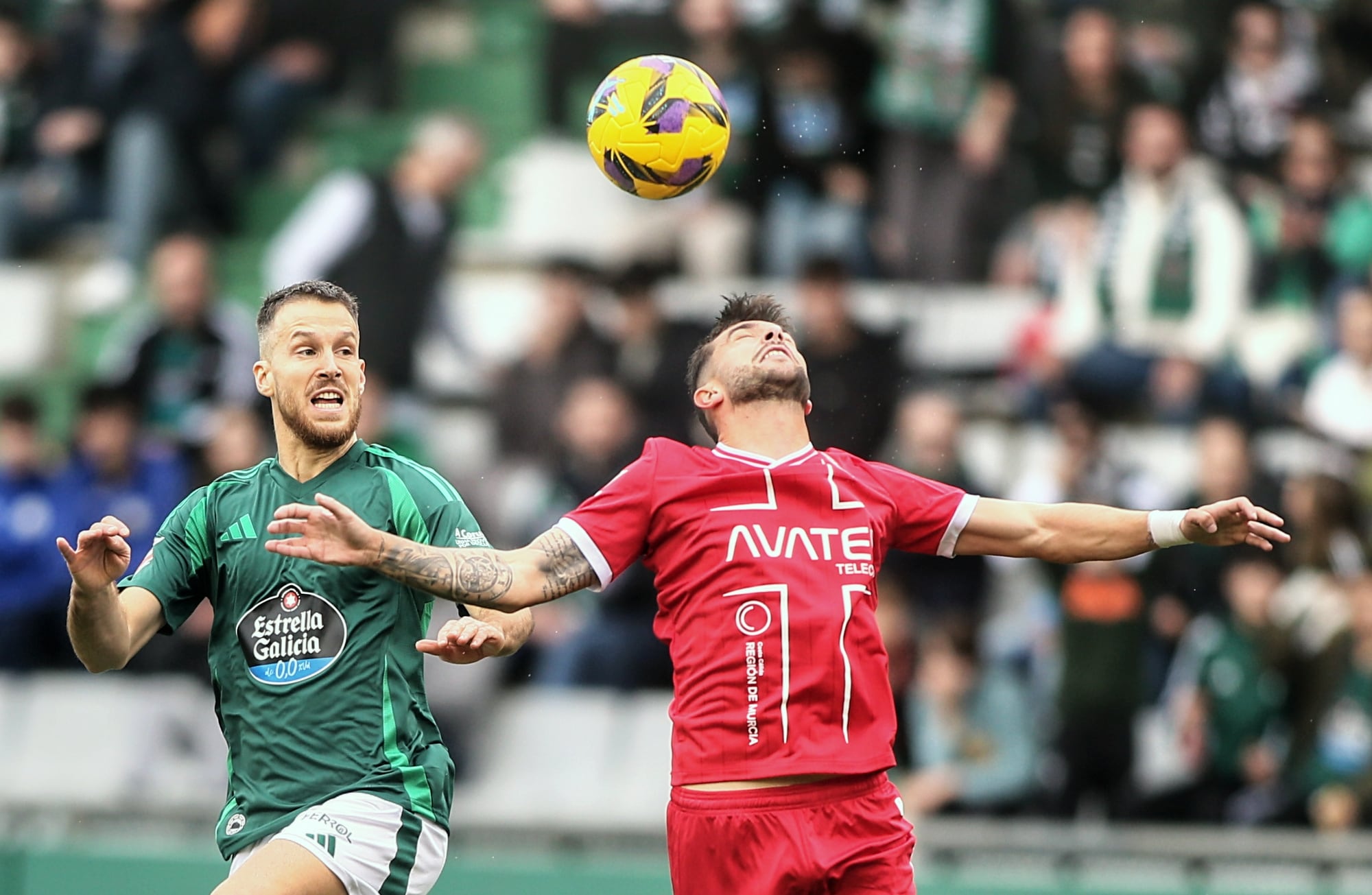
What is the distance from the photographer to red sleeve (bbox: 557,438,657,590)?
5359mm

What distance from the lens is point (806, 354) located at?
1116cm

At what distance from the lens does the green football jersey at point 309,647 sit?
5.16 meters

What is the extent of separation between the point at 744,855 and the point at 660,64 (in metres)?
3.15

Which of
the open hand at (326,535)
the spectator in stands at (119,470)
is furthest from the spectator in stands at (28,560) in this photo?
the open hand at (326,535)

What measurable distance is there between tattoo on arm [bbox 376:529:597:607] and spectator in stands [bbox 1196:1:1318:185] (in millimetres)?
8464

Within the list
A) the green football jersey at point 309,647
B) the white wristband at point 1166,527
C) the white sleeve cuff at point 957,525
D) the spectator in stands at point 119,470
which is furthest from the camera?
the spectator in stands at point 119,470

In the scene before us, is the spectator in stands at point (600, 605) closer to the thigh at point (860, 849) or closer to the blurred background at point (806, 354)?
the blurred background at point (806, 354)

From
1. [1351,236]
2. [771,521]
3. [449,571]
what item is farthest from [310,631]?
[1351,236]

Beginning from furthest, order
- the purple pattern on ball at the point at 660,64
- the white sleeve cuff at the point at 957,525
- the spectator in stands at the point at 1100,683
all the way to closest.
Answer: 1. the spectator in stands at the point at 1100,683
2. the purple pattern on ball at the point at 660,64
3. the white sleeve cuff at the point at 957,525

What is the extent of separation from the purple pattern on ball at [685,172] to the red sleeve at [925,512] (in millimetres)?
1636

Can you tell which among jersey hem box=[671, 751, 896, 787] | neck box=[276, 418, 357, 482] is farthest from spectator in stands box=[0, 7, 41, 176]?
jersey hem box=[671, 751, 896, 787]

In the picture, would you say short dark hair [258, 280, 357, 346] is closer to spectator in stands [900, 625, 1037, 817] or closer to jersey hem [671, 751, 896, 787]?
jersey hem [671, 751, 896, 787]

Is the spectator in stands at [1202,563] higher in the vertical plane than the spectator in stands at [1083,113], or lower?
lower

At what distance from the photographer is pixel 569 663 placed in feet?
36.9
